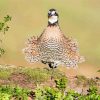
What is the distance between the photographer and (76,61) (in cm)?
2375

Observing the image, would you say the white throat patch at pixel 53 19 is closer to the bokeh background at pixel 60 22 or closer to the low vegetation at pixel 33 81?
the low vegetation at pixel 33 81

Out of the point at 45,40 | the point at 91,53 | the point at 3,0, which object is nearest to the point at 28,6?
the point at 3,0

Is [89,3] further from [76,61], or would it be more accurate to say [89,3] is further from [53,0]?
[76,61]

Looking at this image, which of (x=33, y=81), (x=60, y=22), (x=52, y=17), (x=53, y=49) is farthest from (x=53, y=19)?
(x=60, y=22)

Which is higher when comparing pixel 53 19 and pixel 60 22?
pixel 60 22

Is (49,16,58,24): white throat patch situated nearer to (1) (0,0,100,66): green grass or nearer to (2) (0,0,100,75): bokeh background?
(2) (0,0,100,75): bokeh background

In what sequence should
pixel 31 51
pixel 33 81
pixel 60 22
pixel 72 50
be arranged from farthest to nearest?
pixel 60 22, pixel 31 51, pixel 72 50, pixel 33 81

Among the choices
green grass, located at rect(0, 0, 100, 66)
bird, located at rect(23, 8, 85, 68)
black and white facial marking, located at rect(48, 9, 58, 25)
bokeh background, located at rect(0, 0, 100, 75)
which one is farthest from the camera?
green grass, located at rect(0, 0, 100, 66)

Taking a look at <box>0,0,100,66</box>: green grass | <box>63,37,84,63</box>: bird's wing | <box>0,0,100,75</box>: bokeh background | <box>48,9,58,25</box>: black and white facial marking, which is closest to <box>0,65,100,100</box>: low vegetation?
<box>63,37,84,63</box>: bird's wing

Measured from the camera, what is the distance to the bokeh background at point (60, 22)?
3444 cm

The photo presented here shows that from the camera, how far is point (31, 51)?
23766 millimetres

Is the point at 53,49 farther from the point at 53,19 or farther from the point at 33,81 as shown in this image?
the point at 33,81

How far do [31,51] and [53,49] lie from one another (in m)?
0.86

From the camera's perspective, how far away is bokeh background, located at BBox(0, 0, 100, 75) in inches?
1356
